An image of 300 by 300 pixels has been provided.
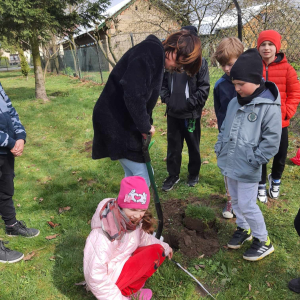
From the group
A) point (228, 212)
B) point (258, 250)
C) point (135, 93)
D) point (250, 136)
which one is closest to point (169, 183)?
point (228, 212)

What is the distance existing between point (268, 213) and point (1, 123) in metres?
3.08

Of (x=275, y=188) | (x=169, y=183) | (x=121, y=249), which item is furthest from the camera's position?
(x=169, y=183)

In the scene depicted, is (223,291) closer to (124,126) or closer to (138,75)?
(124,126)

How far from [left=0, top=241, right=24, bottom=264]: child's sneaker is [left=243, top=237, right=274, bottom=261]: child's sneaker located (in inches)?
87.2

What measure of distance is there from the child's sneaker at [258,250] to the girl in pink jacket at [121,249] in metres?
0.92

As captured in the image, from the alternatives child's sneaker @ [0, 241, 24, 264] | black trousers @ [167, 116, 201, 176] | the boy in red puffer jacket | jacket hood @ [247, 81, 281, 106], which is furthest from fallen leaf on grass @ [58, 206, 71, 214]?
the boy in red puffer jacket

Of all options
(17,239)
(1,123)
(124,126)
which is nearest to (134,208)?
(124,126)

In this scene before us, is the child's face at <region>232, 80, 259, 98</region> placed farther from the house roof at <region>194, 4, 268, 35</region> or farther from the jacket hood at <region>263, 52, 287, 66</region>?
the house roof at <region>194, 4, 268, 35</region>

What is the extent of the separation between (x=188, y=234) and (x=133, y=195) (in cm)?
134

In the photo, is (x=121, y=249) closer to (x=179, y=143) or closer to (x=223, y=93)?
(x=223, y=93)

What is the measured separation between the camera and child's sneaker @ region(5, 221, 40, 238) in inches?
119

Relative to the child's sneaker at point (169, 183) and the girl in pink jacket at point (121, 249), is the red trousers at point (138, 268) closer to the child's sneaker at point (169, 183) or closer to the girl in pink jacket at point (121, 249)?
the girl in pink jacket at point (121, 249)

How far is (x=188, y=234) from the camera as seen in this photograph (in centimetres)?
296

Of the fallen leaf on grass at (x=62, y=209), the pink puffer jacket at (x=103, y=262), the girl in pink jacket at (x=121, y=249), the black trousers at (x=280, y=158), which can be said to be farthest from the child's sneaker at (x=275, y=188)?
the fallen leaf on grass at (x=62, y=209)
